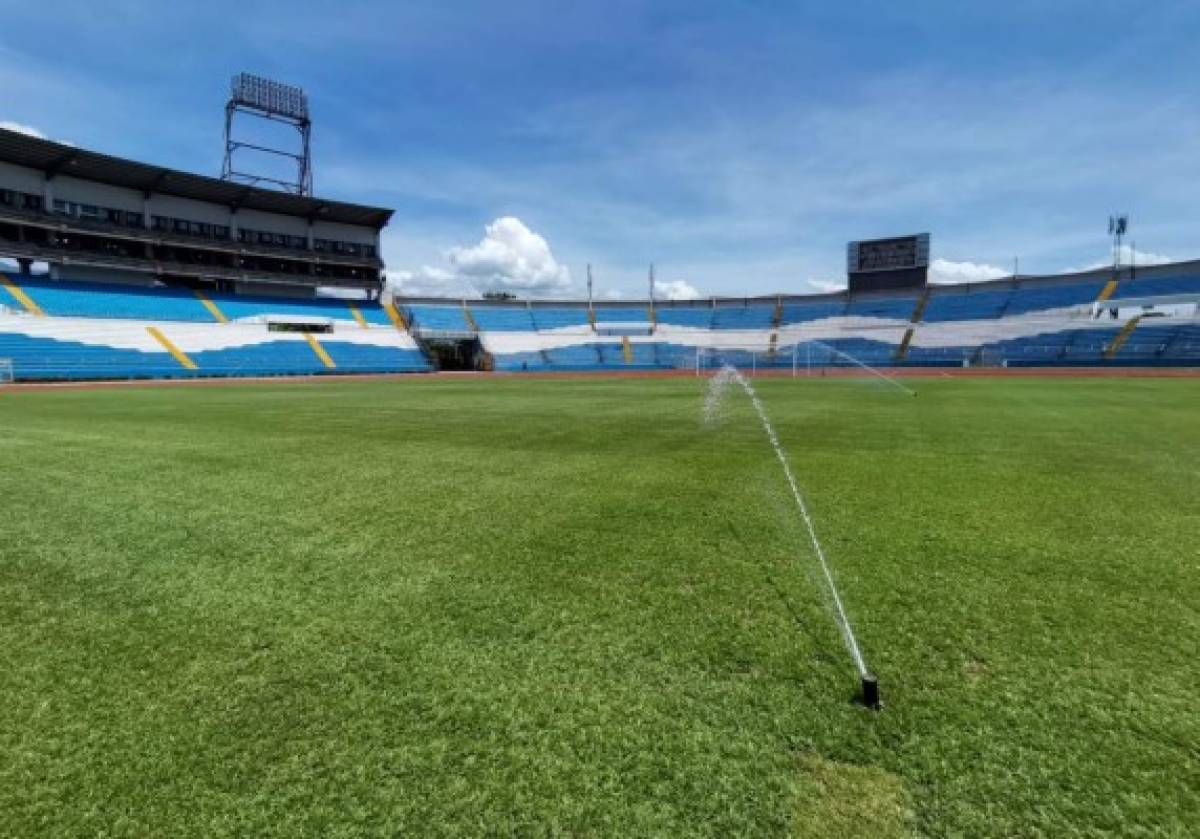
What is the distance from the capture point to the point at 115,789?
209cm

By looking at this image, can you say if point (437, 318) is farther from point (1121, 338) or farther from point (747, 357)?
point (1121, 338)

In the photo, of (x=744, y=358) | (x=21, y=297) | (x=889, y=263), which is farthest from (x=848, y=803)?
(x=889, y=263)

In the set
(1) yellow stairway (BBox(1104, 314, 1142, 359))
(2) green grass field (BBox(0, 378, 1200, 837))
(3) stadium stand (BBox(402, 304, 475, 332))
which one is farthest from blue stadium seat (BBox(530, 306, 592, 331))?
(2) green grass field (BBox(0, 378, 1200, 837))

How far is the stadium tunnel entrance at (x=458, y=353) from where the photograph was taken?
214 feet

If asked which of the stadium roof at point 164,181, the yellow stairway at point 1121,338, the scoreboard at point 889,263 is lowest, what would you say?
the yellow stairway at point 1121,338

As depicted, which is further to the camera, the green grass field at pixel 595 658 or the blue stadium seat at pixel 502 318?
the blue stadium seat at pixel 502 318

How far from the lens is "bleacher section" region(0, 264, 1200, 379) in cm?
4372

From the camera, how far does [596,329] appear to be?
237 feet

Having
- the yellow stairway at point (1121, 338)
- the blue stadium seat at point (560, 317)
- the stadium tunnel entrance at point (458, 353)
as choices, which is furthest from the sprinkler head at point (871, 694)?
the blue stadium seat at point (560, 317)

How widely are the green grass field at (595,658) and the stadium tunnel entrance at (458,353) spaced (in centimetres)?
5965

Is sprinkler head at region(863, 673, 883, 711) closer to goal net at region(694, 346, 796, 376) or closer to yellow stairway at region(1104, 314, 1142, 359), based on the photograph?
goal net at region(694, 346, 796, 376)

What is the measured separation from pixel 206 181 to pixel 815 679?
63860mm

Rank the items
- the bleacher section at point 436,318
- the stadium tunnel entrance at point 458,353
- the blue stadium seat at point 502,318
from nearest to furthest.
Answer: the stadium tunnel entrance at point 458,353 < the bleacher section at point 436,318 < the blue stadium seat at point 502,318

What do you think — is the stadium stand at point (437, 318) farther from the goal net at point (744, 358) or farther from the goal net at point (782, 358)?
the goal net at point (782, 358)
